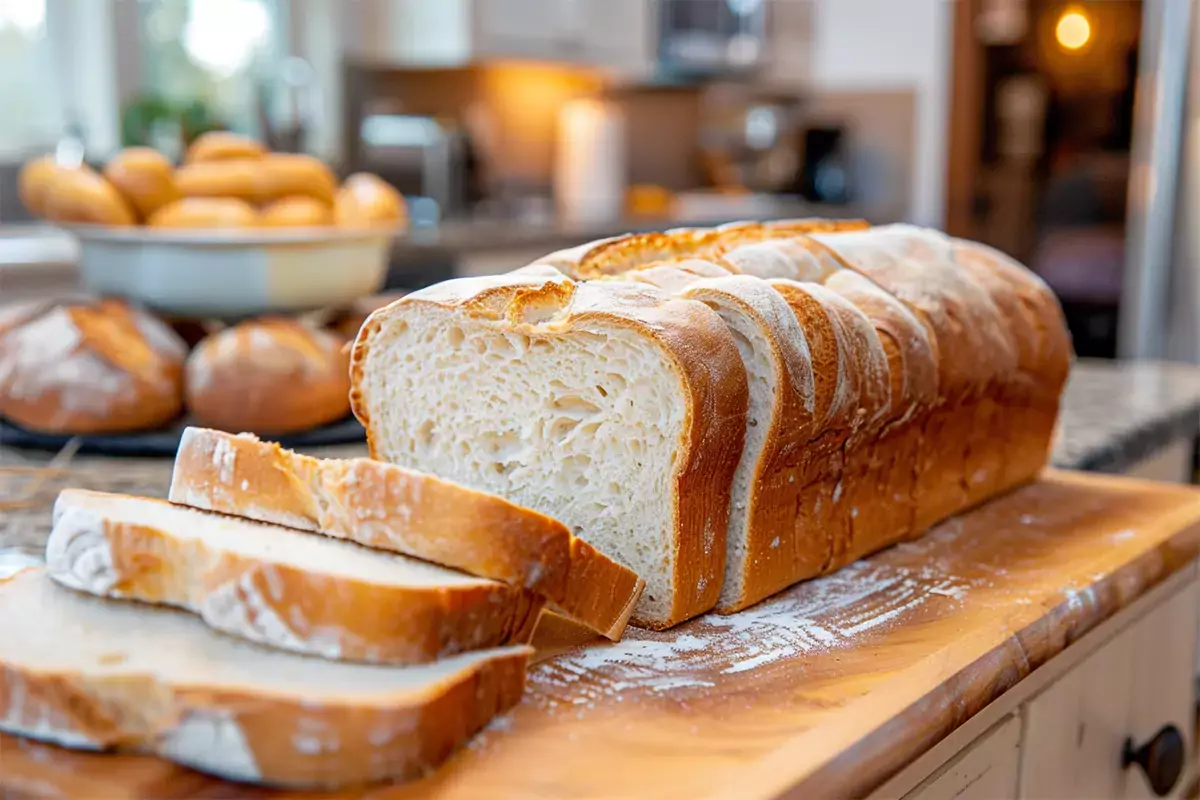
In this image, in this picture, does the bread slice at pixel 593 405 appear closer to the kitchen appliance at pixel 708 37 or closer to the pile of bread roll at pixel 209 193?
the pile of bread roll at pixel 209 193

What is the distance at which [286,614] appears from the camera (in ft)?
3.03

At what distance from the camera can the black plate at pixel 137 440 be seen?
178 centimetres

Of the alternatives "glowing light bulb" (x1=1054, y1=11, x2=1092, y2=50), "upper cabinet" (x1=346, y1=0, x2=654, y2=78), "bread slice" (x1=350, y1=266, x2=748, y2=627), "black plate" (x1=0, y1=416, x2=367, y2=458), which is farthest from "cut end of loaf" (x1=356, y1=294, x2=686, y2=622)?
"upper cabinet" (x1=346, y1=0, x2=654, y2=78)

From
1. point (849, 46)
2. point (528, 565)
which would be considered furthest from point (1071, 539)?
point (849, 46)

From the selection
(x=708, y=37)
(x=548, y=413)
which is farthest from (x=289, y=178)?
(x=708, y=37)

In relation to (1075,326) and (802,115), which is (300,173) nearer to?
(1075,326)

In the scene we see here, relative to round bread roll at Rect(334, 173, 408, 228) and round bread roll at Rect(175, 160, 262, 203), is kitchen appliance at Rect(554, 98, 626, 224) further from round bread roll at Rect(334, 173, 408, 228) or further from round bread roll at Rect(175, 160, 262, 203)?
round bread roll at Rect(175, 160, 262, 203)

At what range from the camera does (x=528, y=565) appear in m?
1.01

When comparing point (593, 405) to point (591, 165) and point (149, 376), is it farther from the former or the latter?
point (591, 165)

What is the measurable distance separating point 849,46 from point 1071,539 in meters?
5.25

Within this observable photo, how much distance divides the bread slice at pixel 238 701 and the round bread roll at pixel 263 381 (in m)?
0.82

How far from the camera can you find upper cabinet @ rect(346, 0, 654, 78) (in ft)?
16.9

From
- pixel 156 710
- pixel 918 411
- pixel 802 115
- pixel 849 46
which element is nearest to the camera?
pixel 156 710

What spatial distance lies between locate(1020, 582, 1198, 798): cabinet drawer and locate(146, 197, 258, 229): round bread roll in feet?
4.39
